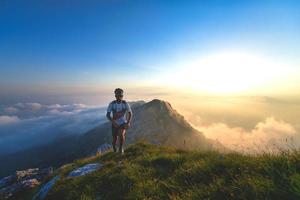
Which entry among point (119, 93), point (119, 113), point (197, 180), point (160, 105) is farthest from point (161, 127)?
point (197, 180)

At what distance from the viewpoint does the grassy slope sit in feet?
13.6

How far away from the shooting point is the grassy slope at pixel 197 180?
4145mm

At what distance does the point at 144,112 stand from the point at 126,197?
6321 inches

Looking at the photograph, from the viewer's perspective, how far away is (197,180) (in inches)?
237

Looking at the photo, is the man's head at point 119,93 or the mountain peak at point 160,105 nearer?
the man's head at point 119,93

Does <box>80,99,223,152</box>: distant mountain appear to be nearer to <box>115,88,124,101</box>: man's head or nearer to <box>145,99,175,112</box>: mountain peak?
<box>145,99,175,112</box>: mountain peak

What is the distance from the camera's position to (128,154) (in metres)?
12.3

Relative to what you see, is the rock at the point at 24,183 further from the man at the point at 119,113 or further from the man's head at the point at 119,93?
the man's head at the point at 119,93

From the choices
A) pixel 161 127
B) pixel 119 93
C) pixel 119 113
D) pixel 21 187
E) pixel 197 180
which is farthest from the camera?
pixel 161 127

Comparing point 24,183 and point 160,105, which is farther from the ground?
point 24,183

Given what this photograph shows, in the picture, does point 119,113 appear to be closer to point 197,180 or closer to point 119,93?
point 119,93

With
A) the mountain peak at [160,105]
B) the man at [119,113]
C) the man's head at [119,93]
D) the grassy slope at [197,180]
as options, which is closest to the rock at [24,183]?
the man at [119,113]

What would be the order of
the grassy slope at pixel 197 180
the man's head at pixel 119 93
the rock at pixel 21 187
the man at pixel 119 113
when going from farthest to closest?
the rock at pixel 21 187 < the man at pixel 119 113 < the man's head at pixel 119 93 < the grassy slope at pixel 197 180

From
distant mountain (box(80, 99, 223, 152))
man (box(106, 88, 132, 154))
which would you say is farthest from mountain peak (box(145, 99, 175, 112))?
man (box(106, 88, 132, 154))
